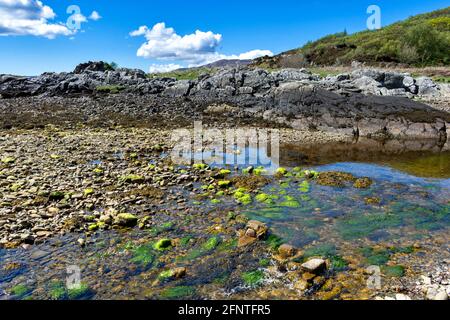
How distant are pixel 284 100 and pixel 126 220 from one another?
2849cm

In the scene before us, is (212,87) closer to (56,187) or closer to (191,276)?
(56,187)

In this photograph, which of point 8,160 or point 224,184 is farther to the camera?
point 8,160

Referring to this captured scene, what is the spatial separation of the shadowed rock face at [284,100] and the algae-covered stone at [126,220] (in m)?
24.2

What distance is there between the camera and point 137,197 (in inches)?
501

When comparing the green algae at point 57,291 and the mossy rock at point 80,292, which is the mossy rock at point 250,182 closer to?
the mossy rock at point 80,292

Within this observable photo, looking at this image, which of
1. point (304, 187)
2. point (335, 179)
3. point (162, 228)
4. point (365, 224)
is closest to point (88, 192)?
point (162, 228)

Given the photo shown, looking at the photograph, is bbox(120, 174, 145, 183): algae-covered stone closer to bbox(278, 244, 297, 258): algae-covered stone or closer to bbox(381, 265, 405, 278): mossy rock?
bbox(278, 244, 297, 258): algae-covered stone

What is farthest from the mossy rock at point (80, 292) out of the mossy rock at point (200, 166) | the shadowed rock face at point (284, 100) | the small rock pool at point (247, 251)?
the shadowed rock face at point (284, 100)

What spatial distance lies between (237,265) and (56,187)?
8.41 meters

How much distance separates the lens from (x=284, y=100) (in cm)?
3641

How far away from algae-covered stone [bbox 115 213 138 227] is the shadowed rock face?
79.3 feet
